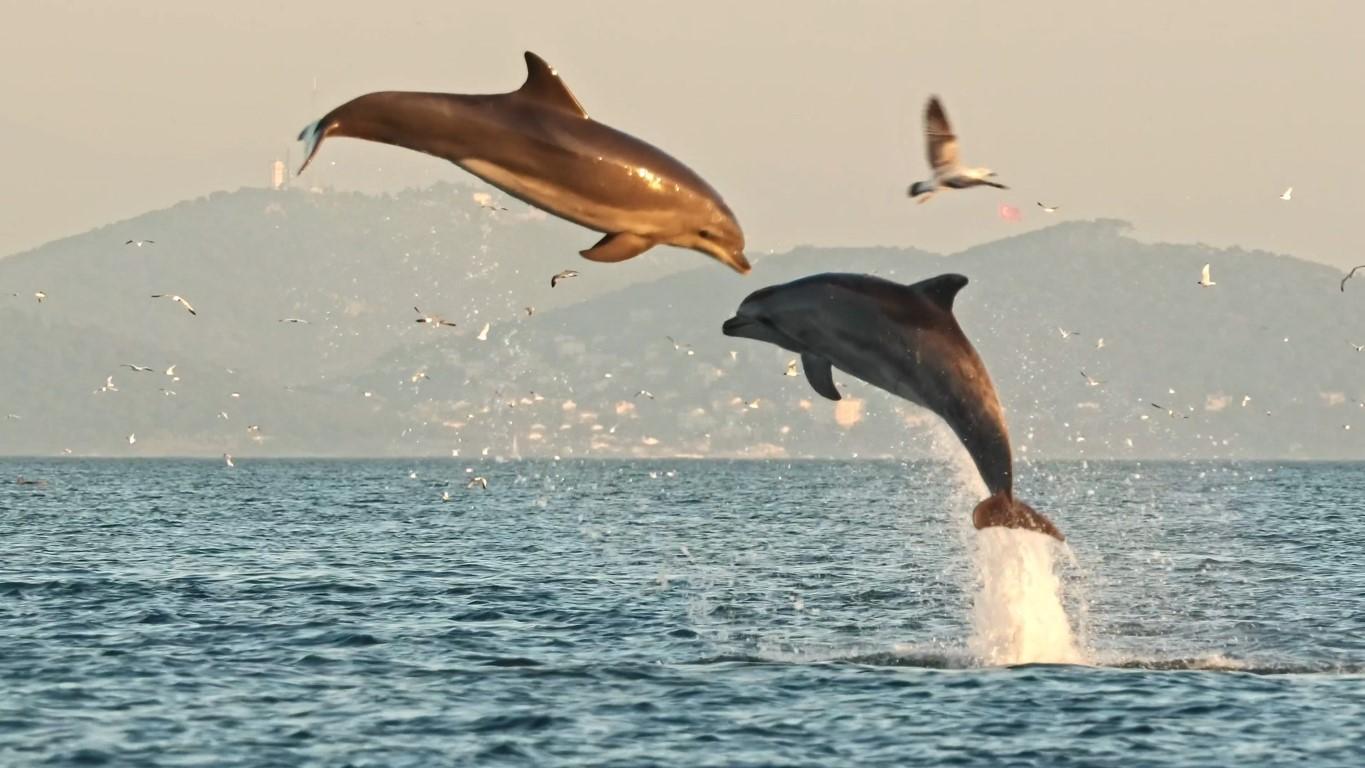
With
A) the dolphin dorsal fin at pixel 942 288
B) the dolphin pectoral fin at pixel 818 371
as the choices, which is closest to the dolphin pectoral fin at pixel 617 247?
the dolphin pectoral fin at pixel 818 371

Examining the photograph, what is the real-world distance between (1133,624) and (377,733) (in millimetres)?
23007

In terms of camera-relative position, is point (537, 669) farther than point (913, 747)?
Yes

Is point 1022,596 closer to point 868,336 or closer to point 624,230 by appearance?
point 868,336

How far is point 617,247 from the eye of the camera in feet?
55.0

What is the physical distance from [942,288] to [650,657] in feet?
57.6

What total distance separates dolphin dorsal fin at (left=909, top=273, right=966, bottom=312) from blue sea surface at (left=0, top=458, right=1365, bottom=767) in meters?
7.91

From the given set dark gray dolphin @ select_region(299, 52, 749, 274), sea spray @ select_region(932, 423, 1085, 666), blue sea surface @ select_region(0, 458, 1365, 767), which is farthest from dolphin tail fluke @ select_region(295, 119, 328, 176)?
sea spray @ select_region(932, 423, 1085, 666)

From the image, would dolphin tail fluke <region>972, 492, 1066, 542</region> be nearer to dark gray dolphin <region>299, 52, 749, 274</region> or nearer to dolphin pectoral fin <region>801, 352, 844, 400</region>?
dolphin pectoral fin <region>801, 352, 844, 400</region>

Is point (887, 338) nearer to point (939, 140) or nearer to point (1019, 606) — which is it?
point (939, 140)

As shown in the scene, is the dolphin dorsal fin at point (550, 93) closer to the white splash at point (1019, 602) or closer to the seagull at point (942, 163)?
the seagull at point (942, 163)

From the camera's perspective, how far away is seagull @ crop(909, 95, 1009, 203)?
24.5 meters

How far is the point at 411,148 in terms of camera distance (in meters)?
16.4

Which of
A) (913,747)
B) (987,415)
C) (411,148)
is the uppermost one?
(411,148)

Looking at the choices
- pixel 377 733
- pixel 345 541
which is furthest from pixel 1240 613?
pixel 345 541
